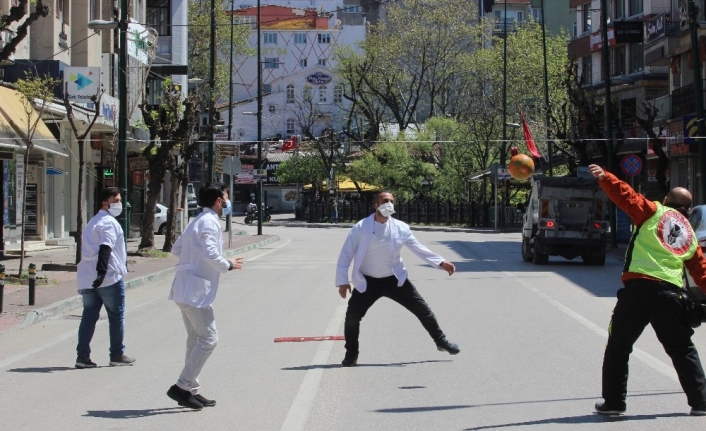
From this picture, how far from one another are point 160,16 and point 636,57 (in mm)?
23110

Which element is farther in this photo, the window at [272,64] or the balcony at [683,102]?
the window at [272,64]

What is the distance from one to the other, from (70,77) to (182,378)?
2187cm

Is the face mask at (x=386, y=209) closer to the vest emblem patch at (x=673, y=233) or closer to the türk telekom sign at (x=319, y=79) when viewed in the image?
the vest emblem patch at (x=673, y=233)

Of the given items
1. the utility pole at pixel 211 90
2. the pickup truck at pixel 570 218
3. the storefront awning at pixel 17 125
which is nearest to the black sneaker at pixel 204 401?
the storefront awning at pixel 17 125

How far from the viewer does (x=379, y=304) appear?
16.8 m

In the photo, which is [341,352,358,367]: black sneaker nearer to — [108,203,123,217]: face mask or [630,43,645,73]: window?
[108,203,123,217]: face mask

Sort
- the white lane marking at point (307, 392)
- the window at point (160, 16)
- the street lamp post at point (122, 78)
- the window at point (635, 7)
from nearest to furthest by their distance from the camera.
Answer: the white lane marking at point (307, 392), the street lamp post at point (122, 78), the window at point (635, 7), the window at point (160, 16)

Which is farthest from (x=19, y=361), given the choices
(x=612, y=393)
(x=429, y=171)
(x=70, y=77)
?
(x=429, y=171)

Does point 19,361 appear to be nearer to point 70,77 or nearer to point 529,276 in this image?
point 529,276

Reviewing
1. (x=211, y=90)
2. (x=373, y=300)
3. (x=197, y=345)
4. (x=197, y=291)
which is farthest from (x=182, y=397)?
(x=211, y=90)

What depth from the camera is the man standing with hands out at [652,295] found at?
7.78m

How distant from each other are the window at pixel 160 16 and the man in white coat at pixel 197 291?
43747 millimetres

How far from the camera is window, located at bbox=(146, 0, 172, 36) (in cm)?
5103

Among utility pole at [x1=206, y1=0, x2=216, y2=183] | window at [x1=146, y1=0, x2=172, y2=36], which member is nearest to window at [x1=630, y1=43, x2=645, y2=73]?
utility pole at [x1=206, y1=0, x2=216, y2=183]
